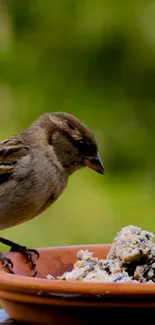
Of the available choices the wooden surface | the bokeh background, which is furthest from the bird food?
the bokeh background

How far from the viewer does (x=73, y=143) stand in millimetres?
2598

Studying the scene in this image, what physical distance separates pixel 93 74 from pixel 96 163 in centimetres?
219

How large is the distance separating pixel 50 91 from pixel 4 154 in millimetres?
1816

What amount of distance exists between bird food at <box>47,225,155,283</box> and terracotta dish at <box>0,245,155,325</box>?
0.54ft

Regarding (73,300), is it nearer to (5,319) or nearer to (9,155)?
(5,319)

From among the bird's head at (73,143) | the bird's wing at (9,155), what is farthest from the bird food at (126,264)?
the bird's wing at (9,155)

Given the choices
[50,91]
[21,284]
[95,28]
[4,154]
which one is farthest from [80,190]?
[21,284]

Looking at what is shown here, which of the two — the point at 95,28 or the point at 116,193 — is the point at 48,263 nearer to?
the point at 116,193

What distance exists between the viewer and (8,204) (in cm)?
264

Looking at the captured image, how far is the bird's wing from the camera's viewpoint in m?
2.71

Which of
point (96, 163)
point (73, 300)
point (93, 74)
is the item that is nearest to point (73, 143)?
point (96, 163)

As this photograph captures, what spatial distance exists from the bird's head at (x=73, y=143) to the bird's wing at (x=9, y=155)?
10 cm

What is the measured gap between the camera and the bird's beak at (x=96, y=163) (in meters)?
2.62

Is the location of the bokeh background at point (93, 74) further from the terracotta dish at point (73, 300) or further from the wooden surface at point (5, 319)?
the terracotta dish at point (73, 300)
